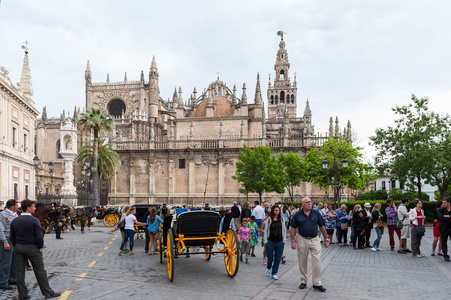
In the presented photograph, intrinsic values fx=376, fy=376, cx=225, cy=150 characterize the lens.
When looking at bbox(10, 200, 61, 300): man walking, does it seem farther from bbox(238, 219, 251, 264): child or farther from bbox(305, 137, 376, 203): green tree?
bbox(305, 137, 376, 203): green tree

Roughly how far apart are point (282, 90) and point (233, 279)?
9687 cm

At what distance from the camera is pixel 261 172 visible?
38.7 metres

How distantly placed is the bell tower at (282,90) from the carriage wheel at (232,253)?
91.6 metres

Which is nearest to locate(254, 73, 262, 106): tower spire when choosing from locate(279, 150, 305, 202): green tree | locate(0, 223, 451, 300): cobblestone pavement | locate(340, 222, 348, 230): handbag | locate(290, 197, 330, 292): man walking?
locate(279, 150, 305, 202): green tree

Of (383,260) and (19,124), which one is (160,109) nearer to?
(19,124)

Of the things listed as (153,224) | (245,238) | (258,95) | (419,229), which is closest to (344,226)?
(419,229)

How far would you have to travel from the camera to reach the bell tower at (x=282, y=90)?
3959 inches

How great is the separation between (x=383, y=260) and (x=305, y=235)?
488cm

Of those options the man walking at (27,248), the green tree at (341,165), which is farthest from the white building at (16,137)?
the green tree at (341,165)

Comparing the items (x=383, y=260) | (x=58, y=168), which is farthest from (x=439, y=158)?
(x=58, y=168)

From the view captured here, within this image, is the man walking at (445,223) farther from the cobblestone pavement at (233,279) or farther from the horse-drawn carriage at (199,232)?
the horse-drawn carriage at (199,232)

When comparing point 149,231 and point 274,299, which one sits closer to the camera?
point 274,299

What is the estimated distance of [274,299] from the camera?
6.74 m

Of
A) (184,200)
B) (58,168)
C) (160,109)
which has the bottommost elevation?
(184,200)
